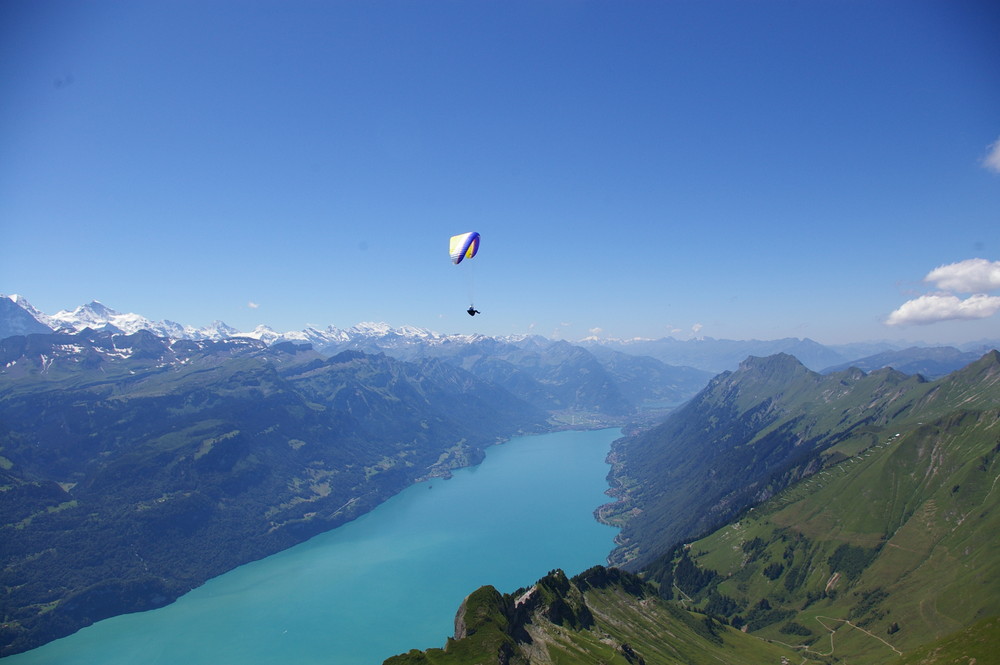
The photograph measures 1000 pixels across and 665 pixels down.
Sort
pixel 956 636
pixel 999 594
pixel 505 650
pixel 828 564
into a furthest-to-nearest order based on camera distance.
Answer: pixel 828 564
pixel 999 594
pixel 956 636
pixel 505 650

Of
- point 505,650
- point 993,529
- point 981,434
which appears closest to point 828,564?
point 993,529

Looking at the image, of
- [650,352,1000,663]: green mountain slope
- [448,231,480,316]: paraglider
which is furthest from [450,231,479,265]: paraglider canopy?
[650,352,1000,663]: green mountain slope

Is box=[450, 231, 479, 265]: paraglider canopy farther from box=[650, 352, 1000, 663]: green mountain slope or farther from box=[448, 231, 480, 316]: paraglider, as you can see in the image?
box=[650, 352, 1000, 663]: green mountain slope

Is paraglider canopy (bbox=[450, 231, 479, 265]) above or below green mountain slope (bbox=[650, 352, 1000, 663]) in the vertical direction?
above

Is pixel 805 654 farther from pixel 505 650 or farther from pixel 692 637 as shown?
pixel 505 650

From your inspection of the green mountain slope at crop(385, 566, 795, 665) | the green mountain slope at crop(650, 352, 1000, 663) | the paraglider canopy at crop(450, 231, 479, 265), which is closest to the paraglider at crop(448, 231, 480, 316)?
the paraglider canopy at crop(450, 231, 479, 265)

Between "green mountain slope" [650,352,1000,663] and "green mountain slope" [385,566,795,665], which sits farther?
"green mountain slope" [650,352,1000,663]

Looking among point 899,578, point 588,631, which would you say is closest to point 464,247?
point 588,631

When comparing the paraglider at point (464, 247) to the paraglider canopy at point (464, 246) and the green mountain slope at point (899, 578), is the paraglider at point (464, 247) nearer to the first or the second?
the paraglider canopy at point (464, 246)
